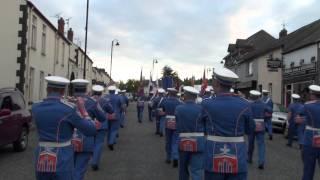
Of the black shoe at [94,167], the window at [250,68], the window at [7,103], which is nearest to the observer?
the black shoe at [94,167]

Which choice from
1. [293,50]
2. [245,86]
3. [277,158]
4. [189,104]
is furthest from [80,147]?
[245,86]

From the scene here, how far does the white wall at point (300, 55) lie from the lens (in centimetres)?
3625

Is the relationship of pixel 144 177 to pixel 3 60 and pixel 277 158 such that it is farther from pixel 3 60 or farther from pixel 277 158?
pixel 3 60

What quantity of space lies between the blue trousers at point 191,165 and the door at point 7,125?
6.15 metres

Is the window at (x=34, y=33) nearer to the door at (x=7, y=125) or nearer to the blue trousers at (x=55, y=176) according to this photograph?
the door at (x=7, y=125)

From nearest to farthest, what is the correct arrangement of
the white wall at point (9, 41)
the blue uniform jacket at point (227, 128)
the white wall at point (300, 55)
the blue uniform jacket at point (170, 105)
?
the blue uniform jacket at point (227, 128), the blue uniform jacket at point (170, 105), the white wall at point (9, 41), the white wall at point (300, 55)

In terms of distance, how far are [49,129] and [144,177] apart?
5572 mm

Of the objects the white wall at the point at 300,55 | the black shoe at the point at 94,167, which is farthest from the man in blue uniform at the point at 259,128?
the white wall at the point at 300,55

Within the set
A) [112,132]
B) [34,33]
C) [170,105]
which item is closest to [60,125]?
[170,105]

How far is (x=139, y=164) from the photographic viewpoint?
13.1 metres

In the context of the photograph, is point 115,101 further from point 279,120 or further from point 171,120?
point 279,120

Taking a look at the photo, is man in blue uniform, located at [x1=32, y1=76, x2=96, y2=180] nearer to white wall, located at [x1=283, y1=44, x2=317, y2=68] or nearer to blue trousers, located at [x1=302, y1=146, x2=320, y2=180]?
blue trousers, located at [x1=302, y1=146, x2=320, y2=180]

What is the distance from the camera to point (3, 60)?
2541 centimetres

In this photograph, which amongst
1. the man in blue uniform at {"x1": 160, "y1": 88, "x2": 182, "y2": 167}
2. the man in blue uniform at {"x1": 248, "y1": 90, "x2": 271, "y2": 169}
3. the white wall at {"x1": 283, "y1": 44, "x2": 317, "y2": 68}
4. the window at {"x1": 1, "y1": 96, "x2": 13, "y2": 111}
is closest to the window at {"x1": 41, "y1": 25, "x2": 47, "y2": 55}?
the window at {"x1": 1, "y1": 96, "x2": 13, "y2": 111}
